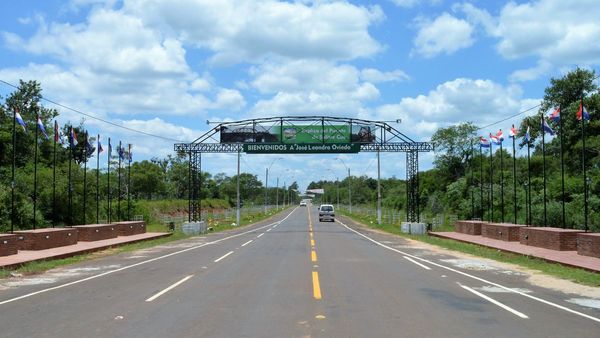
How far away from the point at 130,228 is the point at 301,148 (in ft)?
44.0

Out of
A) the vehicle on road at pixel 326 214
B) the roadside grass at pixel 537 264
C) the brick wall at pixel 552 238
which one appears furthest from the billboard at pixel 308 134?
the vehicle on road at pixel 326 214

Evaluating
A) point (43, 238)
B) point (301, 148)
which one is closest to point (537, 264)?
point (43, 238)

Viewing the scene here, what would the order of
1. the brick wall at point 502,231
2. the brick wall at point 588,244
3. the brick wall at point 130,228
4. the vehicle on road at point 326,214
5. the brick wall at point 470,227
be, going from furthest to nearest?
the vehicle on road at point 326,214
the brick wall at point 130,228
the brick wall at point 470,227
the brick wall at point 502,231
the brick wall at point 588,244

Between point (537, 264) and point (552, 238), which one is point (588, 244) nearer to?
point (537, 264)

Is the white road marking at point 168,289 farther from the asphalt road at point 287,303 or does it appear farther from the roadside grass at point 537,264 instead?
the roadside grass at point 537,264

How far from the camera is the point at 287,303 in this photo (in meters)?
10.6

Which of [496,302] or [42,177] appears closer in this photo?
[496,302]

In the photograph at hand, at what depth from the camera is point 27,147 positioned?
47.6m

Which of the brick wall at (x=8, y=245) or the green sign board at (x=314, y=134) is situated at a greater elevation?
the green sign board at (x=314, y=134)

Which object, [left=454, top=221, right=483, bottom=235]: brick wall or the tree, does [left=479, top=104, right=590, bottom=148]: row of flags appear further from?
the tree

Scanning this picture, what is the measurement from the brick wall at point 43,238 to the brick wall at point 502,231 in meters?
21.0

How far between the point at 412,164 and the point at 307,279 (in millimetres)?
29531

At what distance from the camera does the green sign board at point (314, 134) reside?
1646 inches

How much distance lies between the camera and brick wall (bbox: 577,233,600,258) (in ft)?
64.1
